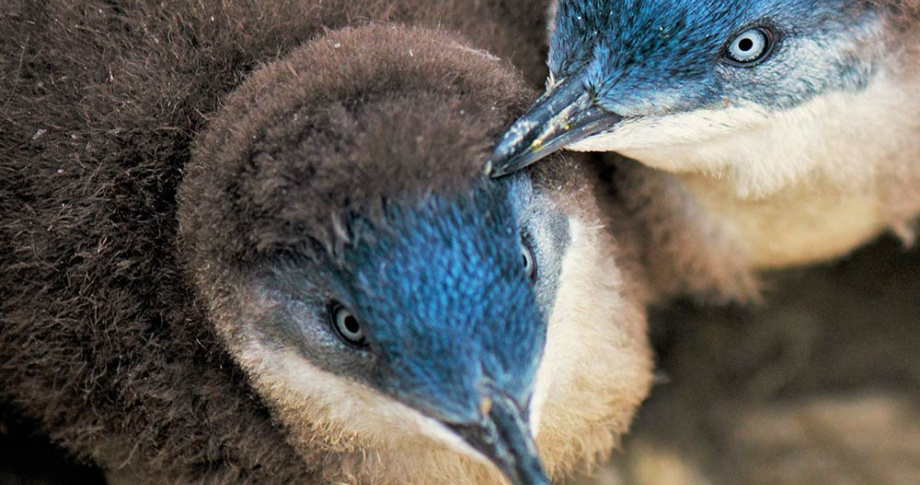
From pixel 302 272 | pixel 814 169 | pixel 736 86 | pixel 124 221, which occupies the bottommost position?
pixel 124 221

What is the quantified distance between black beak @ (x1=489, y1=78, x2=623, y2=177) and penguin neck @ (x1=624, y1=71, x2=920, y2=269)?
20cm

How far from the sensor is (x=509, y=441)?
4.73 feet

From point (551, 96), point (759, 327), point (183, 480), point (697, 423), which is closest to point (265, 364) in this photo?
point (183, 480)

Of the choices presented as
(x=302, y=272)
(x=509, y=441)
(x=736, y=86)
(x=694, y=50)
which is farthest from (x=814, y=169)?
(x=302, y=272)

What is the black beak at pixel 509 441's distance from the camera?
1436mm

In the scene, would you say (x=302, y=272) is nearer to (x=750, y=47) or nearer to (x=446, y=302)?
(x=446, y=302)

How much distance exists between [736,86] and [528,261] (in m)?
0.59

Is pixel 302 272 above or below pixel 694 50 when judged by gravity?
below

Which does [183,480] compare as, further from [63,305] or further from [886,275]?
[886,275]

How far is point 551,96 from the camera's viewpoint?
1782mm

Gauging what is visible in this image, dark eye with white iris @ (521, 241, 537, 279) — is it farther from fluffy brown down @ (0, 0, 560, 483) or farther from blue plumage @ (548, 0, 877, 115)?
fluffy brown down @ (0, 0, 560, 483)

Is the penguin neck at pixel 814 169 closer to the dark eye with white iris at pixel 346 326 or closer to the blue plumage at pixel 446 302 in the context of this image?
the blue plumage at pixel 446 302

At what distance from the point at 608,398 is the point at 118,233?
0.91m

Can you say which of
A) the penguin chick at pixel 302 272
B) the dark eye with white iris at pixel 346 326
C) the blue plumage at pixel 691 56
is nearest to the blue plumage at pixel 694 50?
the blue plumage at pixel 691 56
